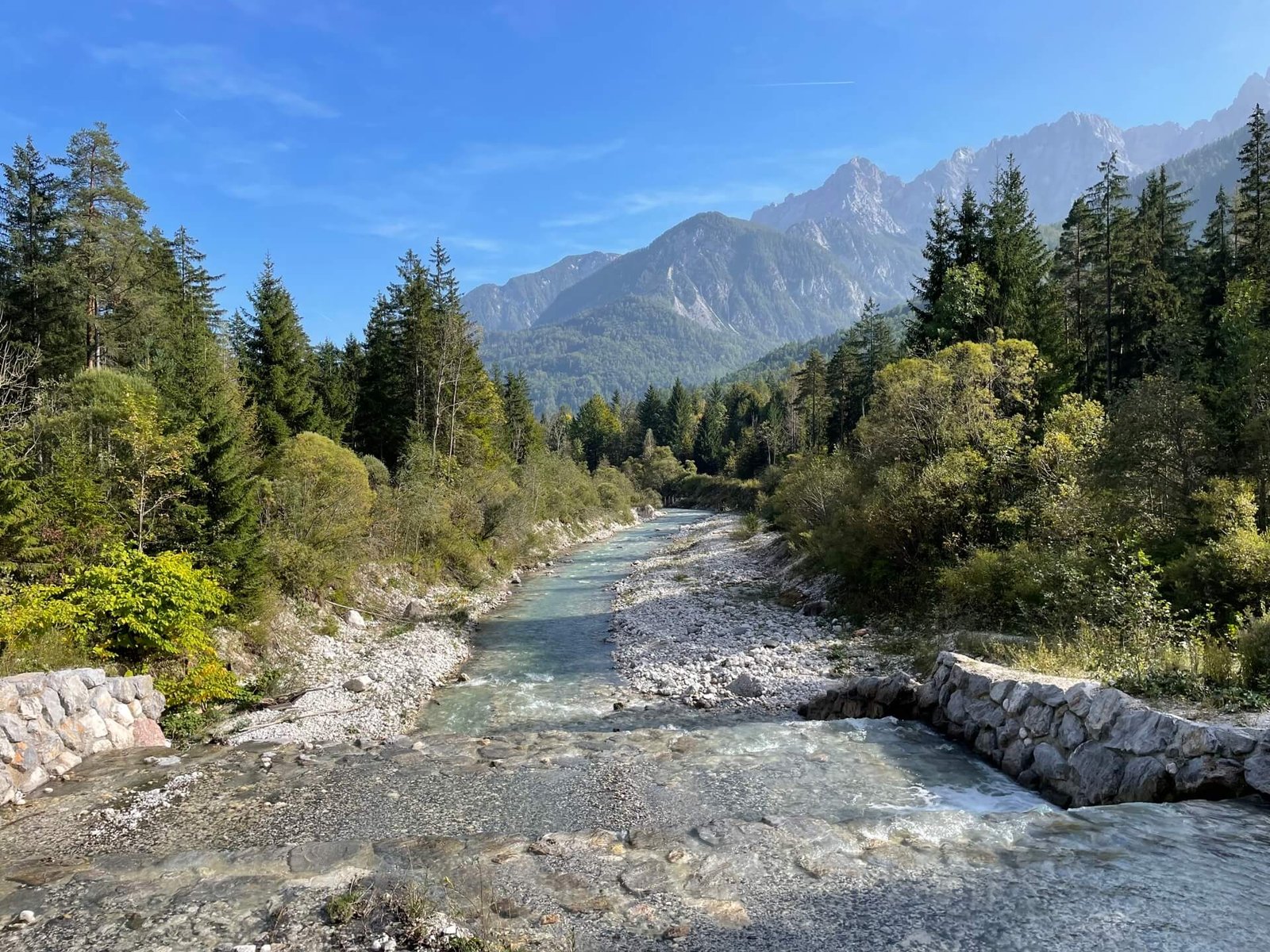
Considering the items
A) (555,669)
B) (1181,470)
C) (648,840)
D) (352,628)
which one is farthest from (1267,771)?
(352,628)

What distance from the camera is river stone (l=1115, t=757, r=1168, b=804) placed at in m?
8.20

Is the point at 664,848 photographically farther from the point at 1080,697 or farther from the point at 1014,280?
the point at 1014,280

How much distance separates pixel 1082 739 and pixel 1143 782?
1.02 meters

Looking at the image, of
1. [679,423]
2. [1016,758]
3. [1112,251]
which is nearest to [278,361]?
[1016,758]

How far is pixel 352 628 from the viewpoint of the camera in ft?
69.6

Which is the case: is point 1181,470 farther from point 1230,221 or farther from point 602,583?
point 1230,221

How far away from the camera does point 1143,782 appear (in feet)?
27.4

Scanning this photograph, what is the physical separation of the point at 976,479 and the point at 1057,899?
14725 mm

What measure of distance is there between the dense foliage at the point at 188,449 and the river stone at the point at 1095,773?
16001 millimetres

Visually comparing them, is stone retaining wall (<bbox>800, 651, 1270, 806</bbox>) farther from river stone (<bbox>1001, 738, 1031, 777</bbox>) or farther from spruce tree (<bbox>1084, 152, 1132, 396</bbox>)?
spruce tree (<bbox>1084, 152, 1132, 396</bbox>)

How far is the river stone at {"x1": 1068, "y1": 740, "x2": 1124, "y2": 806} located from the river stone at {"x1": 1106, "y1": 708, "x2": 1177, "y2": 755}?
0.18m

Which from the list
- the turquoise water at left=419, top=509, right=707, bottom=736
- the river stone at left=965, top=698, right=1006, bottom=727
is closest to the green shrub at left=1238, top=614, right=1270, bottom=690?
the river stone at left=965, top=698, right=1006, bottom=727

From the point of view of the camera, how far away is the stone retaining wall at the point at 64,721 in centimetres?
981

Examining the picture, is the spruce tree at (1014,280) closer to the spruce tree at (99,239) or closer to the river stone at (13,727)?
the river stone at (13,727)
